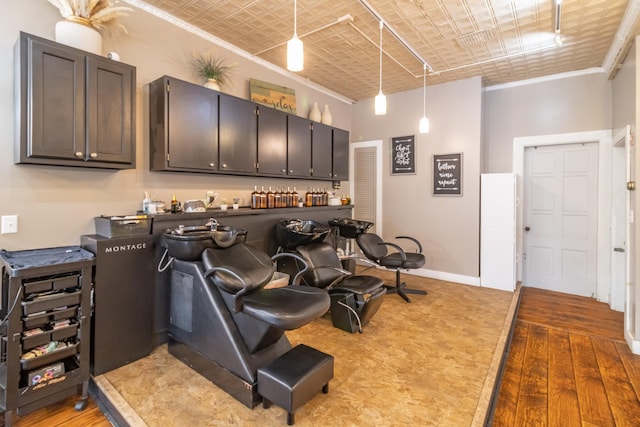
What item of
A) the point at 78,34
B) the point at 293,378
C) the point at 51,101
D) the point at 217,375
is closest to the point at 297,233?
the point at 217,375

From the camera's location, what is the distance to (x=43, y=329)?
201 centimetres

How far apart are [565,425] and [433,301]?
2028mm

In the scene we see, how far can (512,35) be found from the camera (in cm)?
343

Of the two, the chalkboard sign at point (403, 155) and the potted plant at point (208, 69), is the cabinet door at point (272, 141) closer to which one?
the potted plant at point (208, 69)

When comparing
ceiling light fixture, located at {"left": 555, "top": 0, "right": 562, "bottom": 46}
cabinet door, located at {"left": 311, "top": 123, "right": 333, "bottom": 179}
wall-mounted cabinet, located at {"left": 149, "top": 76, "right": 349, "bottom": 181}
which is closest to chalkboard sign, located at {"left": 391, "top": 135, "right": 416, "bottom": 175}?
cabinet door, located at {"left": 311, "top": 123, "right": 333, "bottom": 179}

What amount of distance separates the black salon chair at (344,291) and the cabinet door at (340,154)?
6.78 ft

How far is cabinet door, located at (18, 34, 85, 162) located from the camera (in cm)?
206

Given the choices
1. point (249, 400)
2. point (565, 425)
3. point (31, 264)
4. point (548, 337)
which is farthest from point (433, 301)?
point (31, 264)

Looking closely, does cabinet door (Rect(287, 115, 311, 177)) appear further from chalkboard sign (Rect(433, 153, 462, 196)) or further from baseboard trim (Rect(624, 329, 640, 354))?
baseboard trim (Rect(624, 329, 640, 354))

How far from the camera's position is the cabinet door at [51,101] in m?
2.06

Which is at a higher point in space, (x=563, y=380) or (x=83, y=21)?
(x=83, y=21)

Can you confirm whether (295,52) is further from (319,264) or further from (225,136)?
(319,264)

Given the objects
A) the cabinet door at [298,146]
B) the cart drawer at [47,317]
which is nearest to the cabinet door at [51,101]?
the cart drawer at [47,317]

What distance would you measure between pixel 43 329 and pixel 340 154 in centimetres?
410
